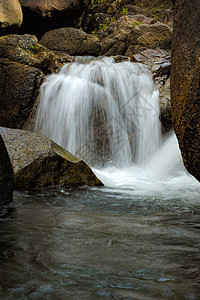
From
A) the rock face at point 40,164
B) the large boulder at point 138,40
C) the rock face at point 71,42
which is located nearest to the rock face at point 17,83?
the rock face at point 40,164

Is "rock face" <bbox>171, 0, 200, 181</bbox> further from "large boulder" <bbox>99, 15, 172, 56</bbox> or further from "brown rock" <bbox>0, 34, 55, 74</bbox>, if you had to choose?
"large boulder" <bbox>99, 15, 172, 56</bbox>

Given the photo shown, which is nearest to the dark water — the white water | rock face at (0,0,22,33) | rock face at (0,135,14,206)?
rock face at (0,135,14,206)

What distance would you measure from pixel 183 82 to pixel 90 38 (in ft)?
31.0

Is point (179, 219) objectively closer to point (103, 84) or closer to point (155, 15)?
point (103, 84)

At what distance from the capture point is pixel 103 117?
700 cm

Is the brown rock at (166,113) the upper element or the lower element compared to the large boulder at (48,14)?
lower

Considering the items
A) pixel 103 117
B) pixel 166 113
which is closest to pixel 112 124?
pixel 103 117

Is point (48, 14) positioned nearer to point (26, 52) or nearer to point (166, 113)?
point (26, 52)

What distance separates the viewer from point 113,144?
6.82 meters

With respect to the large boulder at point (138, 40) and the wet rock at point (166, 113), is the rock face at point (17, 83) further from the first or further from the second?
the large boulder at point (138, 40)

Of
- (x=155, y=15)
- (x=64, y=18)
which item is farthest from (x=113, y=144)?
(x=155, y=15)

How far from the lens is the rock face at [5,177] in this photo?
9.64 ft

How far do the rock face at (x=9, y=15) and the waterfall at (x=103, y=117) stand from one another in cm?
277

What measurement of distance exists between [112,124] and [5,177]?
4.32 m
